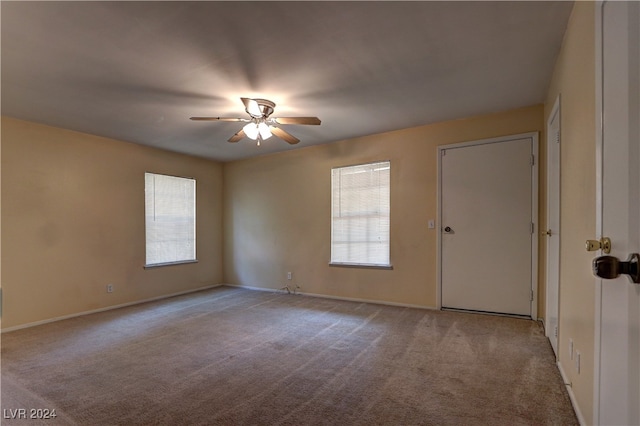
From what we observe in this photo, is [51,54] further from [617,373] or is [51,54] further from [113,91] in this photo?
[617,373]

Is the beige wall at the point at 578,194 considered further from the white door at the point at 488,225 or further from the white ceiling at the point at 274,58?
the white door at the point at 488,225

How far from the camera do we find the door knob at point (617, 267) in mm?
801

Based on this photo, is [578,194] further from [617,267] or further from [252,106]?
[252,106]

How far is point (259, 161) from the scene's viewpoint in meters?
5.68

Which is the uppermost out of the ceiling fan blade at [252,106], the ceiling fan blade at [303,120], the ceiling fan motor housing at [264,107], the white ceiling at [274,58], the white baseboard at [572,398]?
the white ceiling at [274,58]

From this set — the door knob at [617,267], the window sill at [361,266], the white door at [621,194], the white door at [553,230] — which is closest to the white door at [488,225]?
the white door at [553,230]

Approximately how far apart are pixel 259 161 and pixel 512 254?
A: 4055 mm

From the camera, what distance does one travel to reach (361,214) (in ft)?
15.3

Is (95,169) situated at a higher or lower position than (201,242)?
higher

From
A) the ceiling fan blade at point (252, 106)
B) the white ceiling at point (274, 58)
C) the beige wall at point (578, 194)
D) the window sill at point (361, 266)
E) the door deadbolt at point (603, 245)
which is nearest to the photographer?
the door deadbolt at point (603, 245)

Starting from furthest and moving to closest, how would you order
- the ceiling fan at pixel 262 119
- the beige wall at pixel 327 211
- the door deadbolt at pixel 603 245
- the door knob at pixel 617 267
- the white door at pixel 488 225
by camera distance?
the beige wall at pixel 327 211 → the white door at pixel 488 225 → the ceiling fan at pixel 262 119 → the door deadbolt at pixel 603 245 → the door knob at pixel 617 267

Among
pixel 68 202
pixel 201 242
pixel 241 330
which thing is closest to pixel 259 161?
pixel 201 242

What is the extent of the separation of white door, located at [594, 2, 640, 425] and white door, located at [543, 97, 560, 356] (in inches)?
75.2

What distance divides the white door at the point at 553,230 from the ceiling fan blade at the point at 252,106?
2.46 m
